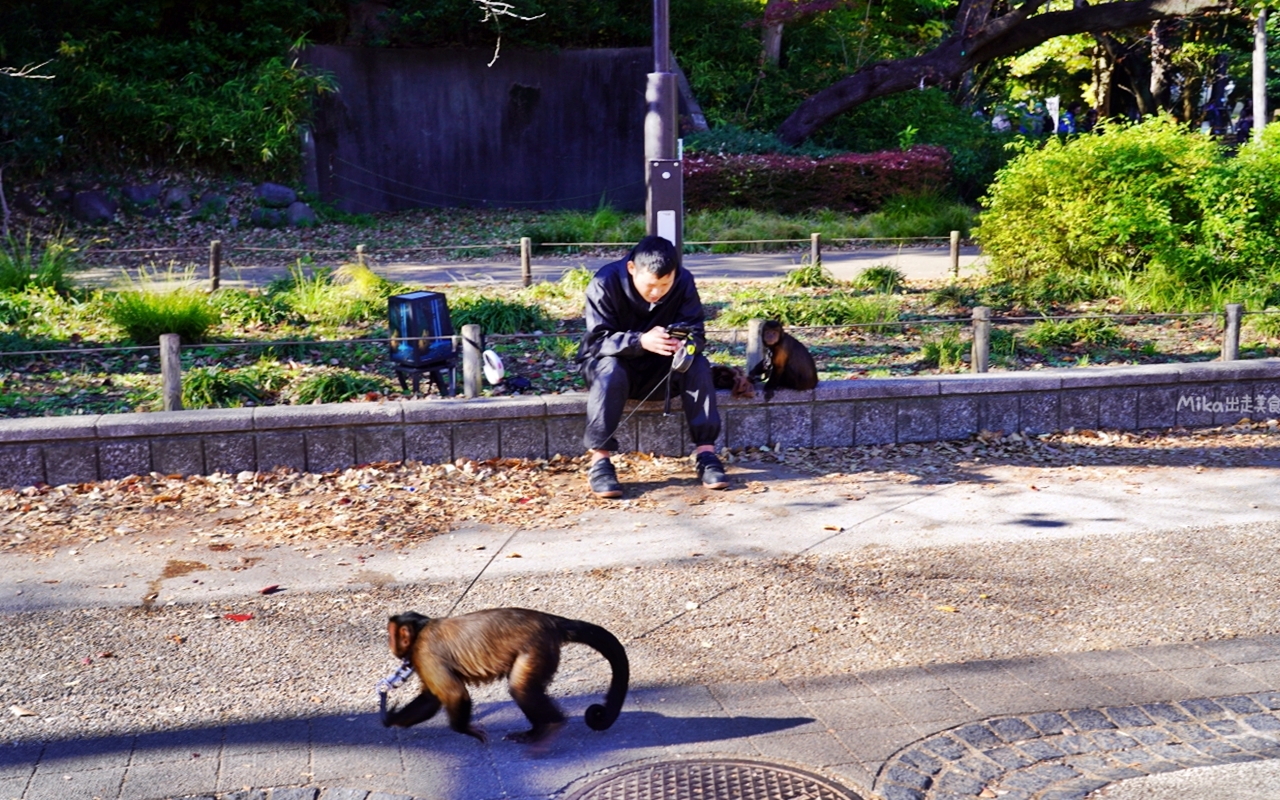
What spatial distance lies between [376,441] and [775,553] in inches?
101

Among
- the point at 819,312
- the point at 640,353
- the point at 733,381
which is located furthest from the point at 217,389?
the point at 819,312

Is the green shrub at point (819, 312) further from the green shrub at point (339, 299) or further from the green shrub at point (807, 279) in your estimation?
the green shrub at point (339, 299)

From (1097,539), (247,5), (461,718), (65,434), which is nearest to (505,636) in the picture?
(461,718)

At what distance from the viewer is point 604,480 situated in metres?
6.77

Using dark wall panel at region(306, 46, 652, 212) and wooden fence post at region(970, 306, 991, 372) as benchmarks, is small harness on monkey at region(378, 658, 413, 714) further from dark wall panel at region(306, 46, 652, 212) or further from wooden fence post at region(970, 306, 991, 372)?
dark wall panel at region(306, 46, 652, 212)

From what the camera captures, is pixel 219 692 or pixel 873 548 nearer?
pixel 219 692

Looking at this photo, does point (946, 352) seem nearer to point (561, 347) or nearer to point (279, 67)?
point (561, 347)

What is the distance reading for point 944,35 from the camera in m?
28.5

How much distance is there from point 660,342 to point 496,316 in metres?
3.58

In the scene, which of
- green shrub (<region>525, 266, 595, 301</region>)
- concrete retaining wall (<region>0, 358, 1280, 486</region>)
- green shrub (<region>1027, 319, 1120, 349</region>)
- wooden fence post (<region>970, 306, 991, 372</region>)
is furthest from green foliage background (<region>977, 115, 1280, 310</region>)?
green shrub (<region>525, 266, 595, 301</region>)

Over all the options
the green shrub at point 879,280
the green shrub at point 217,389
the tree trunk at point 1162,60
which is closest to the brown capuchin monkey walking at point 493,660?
the green shrub at point 217,389

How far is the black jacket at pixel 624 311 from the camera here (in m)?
7.07

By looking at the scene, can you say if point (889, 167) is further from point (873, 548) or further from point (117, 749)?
point (117, 749)

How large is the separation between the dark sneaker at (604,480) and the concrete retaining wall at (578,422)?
1.87 feet
